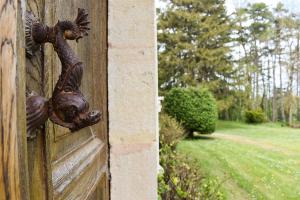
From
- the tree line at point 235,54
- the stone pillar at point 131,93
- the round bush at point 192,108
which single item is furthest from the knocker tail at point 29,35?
the tree line at point 235,54

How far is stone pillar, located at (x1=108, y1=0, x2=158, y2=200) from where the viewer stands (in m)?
1.00

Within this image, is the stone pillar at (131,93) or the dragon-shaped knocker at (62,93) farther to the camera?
the stone pillar at (131,93)

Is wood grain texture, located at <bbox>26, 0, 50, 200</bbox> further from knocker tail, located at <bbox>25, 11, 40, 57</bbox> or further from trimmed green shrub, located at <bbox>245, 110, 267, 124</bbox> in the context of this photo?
trimmed green shrub, located at <bbox>245, 110, 267, 124</bbox>

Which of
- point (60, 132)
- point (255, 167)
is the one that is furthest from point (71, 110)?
point (255, 167)

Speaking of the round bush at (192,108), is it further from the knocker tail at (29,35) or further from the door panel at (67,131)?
the knocker tail at (29,35)

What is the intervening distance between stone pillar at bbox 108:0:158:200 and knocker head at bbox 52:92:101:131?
712 mm

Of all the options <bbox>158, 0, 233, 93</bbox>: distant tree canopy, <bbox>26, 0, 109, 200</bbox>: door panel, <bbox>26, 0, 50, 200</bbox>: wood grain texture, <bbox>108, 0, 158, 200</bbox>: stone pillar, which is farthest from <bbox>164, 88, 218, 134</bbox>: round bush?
<bbox>26, 0, 50, 200</bbox>: wood grain texture

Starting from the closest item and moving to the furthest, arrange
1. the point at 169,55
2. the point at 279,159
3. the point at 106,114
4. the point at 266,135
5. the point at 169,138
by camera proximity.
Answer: the point at 106,114, the point at 169,138, the point at 279,159, the point at 266,135, the point at 169,55

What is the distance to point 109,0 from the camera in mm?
1009

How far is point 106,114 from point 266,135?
1091 cm

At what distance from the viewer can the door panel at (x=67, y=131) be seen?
29cm

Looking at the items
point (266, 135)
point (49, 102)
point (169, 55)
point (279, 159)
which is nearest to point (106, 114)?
point (49, 102)

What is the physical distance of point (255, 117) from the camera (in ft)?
48.0

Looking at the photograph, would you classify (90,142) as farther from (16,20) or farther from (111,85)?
(16,20)
